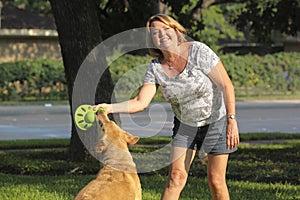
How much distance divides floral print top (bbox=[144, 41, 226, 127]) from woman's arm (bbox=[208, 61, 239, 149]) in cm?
6

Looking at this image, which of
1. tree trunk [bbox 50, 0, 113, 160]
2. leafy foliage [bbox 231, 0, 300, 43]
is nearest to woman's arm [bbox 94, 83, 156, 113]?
tree trunk [bbox 50, 0, 113, 160]

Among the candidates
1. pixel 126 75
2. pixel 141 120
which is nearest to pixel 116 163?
pixel 141 120

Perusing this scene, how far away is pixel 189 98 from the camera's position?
6.01 metres

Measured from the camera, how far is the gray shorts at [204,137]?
6047 millimetres

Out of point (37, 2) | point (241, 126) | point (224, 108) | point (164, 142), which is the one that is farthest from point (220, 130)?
point (37, 2)

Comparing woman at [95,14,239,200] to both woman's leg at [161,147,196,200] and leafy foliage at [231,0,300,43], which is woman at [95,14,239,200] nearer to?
woman's leg at [161,147,196,200]

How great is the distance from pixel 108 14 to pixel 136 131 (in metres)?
2.89

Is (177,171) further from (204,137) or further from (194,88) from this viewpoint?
(194,88)

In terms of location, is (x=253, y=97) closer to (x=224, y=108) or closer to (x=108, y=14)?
(x=108, y=14)

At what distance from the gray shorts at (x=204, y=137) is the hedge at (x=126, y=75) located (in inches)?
738

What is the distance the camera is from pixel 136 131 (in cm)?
1670

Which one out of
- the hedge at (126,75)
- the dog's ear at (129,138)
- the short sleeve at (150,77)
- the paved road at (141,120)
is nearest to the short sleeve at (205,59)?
the short sleeve at (150,77)

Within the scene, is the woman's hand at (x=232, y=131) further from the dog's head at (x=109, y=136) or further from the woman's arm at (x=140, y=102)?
the dog's head at (x=109, y=136)

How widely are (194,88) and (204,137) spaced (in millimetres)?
471
